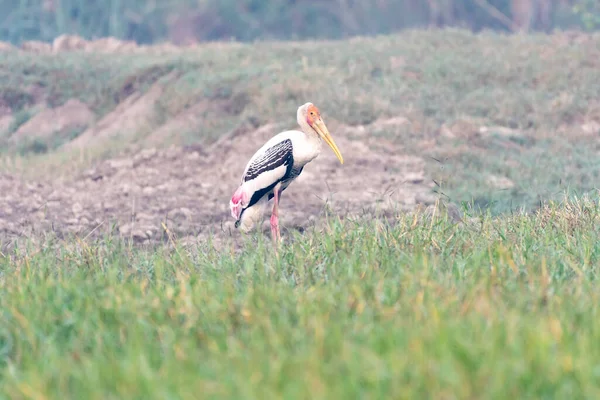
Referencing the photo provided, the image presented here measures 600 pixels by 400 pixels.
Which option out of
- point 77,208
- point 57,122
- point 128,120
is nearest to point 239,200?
point 77,208

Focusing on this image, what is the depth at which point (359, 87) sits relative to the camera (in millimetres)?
14555

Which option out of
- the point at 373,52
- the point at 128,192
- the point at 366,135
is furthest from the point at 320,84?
the point at 128,192

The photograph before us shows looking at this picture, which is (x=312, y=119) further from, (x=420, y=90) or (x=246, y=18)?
(x=246, y=18)

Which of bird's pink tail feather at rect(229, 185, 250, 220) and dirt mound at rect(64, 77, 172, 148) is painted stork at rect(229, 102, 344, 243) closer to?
bird's pink tail feather at rect(229, 185, 250, 220)

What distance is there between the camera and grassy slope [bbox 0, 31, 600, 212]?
1154 cm

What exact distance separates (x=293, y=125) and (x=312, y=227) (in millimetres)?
6295

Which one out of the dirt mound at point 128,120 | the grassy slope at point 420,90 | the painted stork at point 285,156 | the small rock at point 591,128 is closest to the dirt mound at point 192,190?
the grassy slope at point 420,90

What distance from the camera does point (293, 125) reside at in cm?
1278

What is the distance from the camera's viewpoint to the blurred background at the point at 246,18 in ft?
124

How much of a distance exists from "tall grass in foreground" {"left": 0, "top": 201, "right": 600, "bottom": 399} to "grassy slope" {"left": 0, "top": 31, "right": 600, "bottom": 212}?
4.18m

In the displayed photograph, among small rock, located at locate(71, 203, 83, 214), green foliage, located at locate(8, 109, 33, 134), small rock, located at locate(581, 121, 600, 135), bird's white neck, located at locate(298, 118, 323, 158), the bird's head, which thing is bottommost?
small rock, located at locate(581, 121, 600, 135)

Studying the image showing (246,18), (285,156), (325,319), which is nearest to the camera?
(325,319)

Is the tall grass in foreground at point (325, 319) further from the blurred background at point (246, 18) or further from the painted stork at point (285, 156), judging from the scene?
the blurred background at point (246, 18)

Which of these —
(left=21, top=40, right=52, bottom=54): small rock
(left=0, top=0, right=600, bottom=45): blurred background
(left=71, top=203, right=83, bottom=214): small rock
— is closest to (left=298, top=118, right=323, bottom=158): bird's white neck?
(left=71, top=203, right=83, bottom=214): small rock
